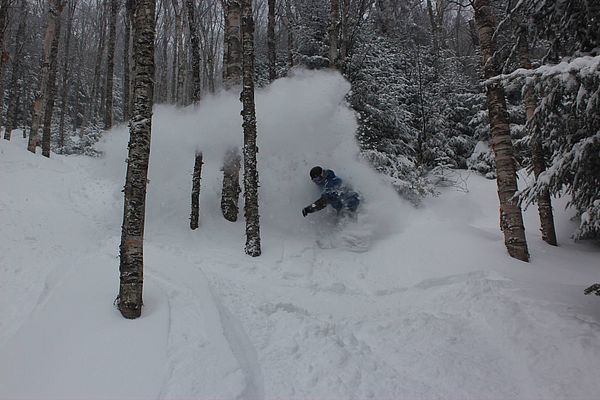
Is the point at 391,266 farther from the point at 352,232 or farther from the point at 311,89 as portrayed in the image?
the point at 311,89

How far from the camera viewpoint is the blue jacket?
903 centimetres

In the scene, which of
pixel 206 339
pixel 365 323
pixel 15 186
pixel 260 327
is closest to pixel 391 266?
pixel 365 323

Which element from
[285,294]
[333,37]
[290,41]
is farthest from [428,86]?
[285,294]

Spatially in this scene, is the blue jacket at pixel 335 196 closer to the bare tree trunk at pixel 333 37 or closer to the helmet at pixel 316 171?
the helmet at pixel 316 171

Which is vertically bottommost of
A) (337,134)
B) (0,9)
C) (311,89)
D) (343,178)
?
(343,178)

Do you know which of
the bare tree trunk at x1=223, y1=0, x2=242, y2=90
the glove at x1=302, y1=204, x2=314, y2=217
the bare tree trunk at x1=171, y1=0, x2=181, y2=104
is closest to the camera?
the glove at x1=302, y1=204, x2=314, y2=217

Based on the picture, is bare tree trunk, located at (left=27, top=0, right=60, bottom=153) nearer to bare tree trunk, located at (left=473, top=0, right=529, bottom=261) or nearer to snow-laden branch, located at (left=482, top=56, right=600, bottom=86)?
bare tree trunk, located at (left=473, top=0, right=529, bottom=261)

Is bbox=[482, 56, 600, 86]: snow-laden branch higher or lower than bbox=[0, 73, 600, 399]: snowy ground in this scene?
higher

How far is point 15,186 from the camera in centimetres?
1056

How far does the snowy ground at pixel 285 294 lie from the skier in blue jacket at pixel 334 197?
0.43 meters

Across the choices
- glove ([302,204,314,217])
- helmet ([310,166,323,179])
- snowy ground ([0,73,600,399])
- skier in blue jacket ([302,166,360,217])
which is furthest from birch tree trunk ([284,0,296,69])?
glove ([302,204,314,217])

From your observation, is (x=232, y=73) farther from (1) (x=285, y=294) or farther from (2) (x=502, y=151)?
(2) (x=502, y=151)

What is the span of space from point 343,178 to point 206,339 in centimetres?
644

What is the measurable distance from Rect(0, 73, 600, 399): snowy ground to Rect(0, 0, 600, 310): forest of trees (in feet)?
3.13
